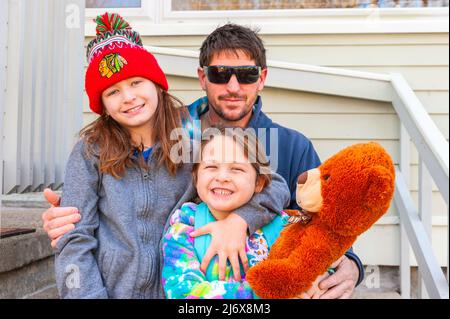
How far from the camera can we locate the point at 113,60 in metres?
1.57

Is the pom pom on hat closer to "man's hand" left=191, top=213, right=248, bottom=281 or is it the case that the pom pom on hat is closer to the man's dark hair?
the man's dark hair

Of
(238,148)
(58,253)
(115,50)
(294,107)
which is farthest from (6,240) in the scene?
(294,107)

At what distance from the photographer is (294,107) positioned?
2.80 metres

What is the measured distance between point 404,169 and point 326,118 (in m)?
0.46

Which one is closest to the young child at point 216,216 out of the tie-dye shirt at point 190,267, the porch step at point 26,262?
the tie-dye shirt at point 190,267

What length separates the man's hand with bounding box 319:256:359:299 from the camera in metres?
1.48

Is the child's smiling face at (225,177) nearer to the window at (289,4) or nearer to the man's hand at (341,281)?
the man's hand at (341,281)

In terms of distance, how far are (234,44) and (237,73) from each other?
10 centimetres

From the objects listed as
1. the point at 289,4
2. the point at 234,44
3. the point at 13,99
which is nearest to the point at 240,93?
the point at 234,44

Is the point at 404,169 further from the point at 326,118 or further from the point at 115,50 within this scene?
the point at 115,50

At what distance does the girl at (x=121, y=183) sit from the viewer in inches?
58.4

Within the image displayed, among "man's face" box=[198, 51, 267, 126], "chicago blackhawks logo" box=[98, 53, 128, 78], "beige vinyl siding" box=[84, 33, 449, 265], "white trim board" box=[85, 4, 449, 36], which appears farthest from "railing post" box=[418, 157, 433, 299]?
"chicago blackhawks logo" box=[98, 53, 128, 78]

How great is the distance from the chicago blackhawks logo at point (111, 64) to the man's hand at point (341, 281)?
82cm

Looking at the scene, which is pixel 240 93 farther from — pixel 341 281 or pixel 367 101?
pixel 367 101
